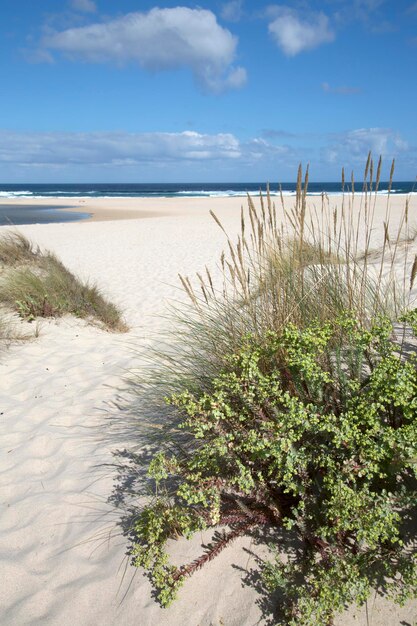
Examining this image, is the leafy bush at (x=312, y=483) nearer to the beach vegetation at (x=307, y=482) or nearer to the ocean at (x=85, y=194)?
the beach vegetation at (x=307, y=482)

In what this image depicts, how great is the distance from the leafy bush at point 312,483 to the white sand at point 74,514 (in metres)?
0.10

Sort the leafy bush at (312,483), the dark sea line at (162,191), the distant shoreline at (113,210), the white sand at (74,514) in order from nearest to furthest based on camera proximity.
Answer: the leafy bush at (312,483)
the white sand at (74,514)
the distant shoreline at (113,210)
the dark sea line at (162,191)

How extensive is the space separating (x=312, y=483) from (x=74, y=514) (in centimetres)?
141

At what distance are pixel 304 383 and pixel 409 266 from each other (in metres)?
5.44

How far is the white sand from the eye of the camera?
1.92m

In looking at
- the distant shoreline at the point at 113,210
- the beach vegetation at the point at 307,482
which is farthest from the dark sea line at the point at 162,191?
the beach vegetation at the point at 307,482

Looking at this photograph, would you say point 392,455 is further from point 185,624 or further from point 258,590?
point 185,624

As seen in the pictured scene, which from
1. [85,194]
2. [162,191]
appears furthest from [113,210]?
[162,191]

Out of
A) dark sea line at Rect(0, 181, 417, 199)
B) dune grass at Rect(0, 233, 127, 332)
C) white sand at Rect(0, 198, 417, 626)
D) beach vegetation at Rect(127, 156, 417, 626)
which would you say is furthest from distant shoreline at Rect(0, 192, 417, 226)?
beach vegetation at Rect(127, 156, 417, 626)

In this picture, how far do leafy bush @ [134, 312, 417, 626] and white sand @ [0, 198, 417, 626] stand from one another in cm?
10

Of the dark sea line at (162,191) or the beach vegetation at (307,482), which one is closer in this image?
the beach vegetation at (307,482)

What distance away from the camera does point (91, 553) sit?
2.25 metres

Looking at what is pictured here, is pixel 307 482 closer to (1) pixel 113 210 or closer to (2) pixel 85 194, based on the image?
(1) pixel 113 210

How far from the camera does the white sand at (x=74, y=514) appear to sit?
6.29 feet
